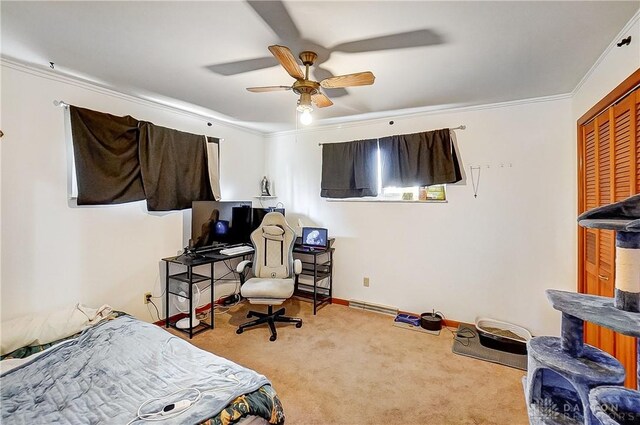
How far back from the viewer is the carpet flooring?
1.96 meters

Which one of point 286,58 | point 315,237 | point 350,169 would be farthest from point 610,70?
point 315,237

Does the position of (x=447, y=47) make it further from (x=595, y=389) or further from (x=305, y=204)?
(x=305, y=204)

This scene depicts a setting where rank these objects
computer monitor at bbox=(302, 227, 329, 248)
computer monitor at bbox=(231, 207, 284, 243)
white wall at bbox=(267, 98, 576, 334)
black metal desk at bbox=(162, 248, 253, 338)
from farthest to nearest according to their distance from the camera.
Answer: computer monitor at bbox=(302, 227, 329, 248), computer monitor at bbox=(231, 207, 284, 243), black metal desk at bbox=(162, 248, 253, 338), white wall at bbox=(267, 98, 576, 334)

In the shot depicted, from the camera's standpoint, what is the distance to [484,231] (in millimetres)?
3188

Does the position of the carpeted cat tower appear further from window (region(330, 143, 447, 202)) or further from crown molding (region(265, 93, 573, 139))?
crown molding (region(265, 93, 573, 139))

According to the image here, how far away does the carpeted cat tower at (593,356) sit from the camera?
0.91 metres

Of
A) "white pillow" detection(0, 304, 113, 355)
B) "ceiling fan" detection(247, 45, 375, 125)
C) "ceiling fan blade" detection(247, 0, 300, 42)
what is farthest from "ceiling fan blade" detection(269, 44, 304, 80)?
"white pillow" detection(0, 304, 113, 355)

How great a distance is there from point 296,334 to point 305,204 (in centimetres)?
186

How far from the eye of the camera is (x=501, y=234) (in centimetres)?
311

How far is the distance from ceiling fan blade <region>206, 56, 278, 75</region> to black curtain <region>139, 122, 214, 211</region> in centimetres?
123

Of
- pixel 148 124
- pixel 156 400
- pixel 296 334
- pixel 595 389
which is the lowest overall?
pixel 296 334

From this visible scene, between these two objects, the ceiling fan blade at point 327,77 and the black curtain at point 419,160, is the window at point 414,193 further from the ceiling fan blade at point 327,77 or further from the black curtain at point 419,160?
the ceiling fan blade at point 327,77

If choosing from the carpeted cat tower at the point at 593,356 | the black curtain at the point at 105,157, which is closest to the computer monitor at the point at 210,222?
the black curtain at the point at 105,157

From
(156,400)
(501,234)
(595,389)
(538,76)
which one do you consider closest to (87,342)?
(156,400)
